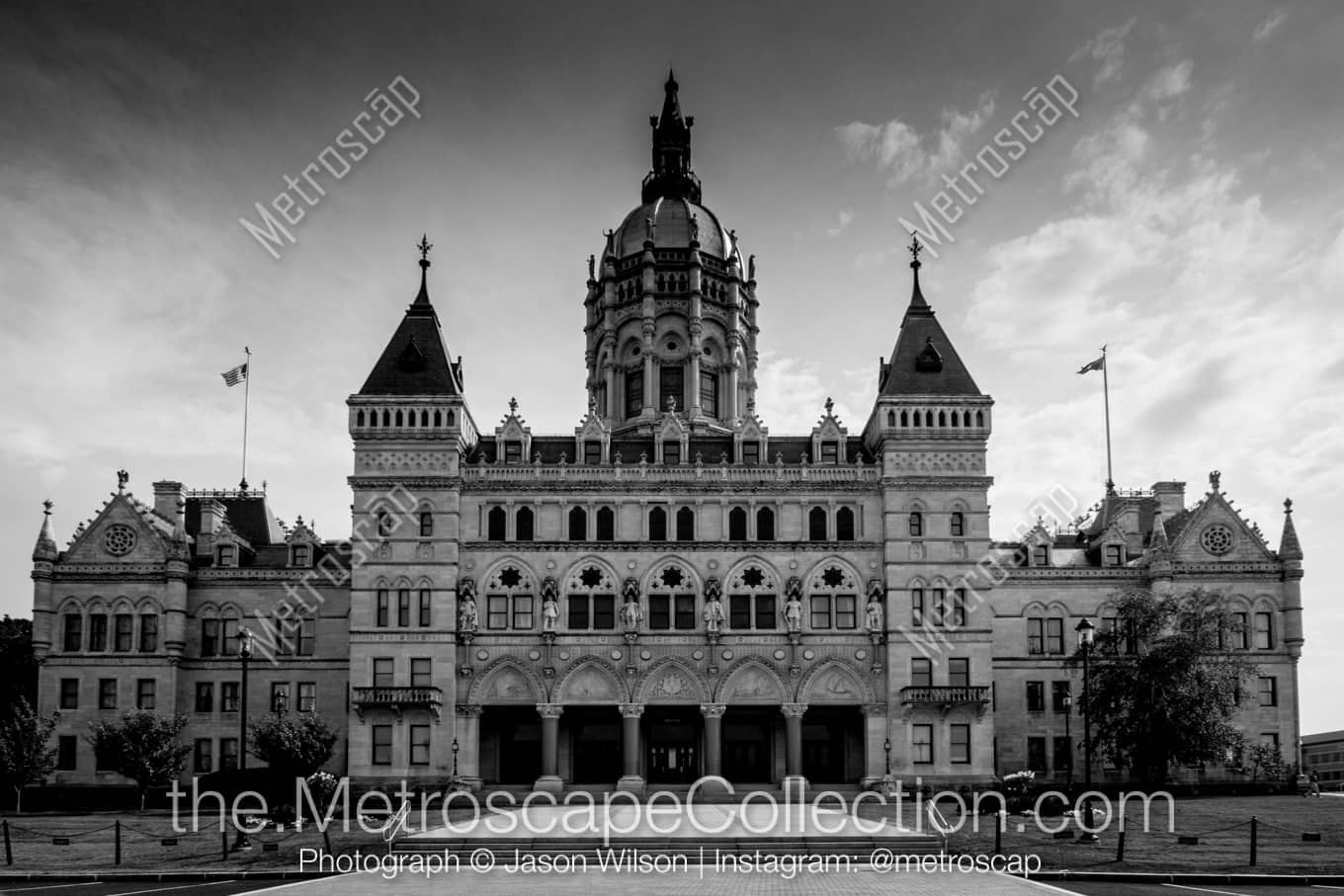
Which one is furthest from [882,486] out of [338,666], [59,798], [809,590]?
[59,798]

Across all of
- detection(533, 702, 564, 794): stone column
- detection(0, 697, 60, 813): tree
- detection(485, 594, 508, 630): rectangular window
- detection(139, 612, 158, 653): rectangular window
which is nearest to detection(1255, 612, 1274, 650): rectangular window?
detection(533, 702, 564, 794): stone column

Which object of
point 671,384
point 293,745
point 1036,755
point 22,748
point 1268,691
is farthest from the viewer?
point 671,384

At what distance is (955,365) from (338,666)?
115ft

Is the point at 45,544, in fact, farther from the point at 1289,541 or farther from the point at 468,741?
the point at 1289,541

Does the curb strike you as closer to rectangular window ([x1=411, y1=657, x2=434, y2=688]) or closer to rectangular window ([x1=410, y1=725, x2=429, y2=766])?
rectangular window ([x1=410, y1=725, x2=429, y2=766])

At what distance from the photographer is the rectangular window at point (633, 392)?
84.2m

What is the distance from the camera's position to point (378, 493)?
72000 millimetres

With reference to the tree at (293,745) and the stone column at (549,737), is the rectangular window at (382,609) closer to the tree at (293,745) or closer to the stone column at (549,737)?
the tree at (293,745)

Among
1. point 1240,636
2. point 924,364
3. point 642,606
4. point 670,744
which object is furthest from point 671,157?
point 1240,636

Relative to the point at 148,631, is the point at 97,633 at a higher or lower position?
lower

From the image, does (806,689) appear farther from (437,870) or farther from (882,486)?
(437,870)

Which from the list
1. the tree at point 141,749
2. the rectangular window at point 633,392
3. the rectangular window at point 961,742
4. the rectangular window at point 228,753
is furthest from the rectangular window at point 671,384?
the tree at point 141,749

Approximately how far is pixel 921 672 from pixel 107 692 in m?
40.3

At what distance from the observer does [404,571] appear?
71.5 meters
